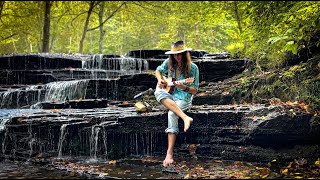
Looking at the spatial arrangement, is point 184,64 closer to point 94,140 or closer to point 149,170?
point 149,170

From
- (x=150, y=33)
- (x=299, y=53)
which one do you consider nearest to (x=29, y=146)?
(x=299, y=53)

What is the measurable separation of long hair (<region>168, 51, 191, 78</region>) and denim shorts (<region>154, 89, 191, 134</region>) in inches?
18.7

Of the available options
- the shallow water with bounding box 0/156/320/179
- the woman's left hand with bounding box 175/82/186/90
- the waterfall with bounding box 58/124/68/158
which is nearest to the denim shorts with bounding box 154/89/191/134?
the woman's left hand with bounding box 175/82/186/90

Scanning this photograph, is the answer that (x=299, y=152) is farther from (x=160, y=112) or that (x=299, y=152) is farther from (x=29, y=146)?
(x=29, y=146)

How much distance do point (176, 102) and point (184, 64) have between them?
0.73 m

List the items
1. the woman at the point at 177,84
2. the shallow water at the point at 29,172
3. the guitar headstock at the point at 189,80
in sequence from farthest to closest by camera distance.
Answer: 1. the guitar headstock at the point at 189,80
2. the woman at the point at 177,84
3. the shallow water at the point at 29,172

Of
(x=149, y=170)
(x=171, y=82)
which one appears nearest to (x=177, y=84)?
(x=171, y=82)

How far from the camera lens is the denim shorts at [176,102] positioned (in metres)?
5.67

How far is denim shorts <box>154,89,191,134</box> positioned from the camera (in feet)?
18.6

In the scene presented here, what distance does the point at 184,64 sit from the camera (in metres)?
6.14

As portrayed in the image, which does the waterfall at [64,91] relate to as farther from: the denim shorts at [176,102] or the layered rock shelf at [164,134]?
the denim shorts at [176,102]

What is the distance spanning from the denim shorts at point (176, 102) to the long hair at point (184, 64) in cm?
47

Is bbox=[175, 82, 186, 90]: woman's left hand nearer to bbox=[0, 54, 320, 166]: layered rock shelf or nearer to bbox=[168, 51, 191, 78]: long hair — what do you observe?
bbox=[168, 51, 191, 78]: long hair

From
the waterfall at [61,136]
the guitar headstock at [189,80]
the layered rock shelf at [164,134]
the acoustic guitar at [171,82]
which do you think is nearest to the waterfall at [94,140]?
the layered rock shelf at [164,134]
